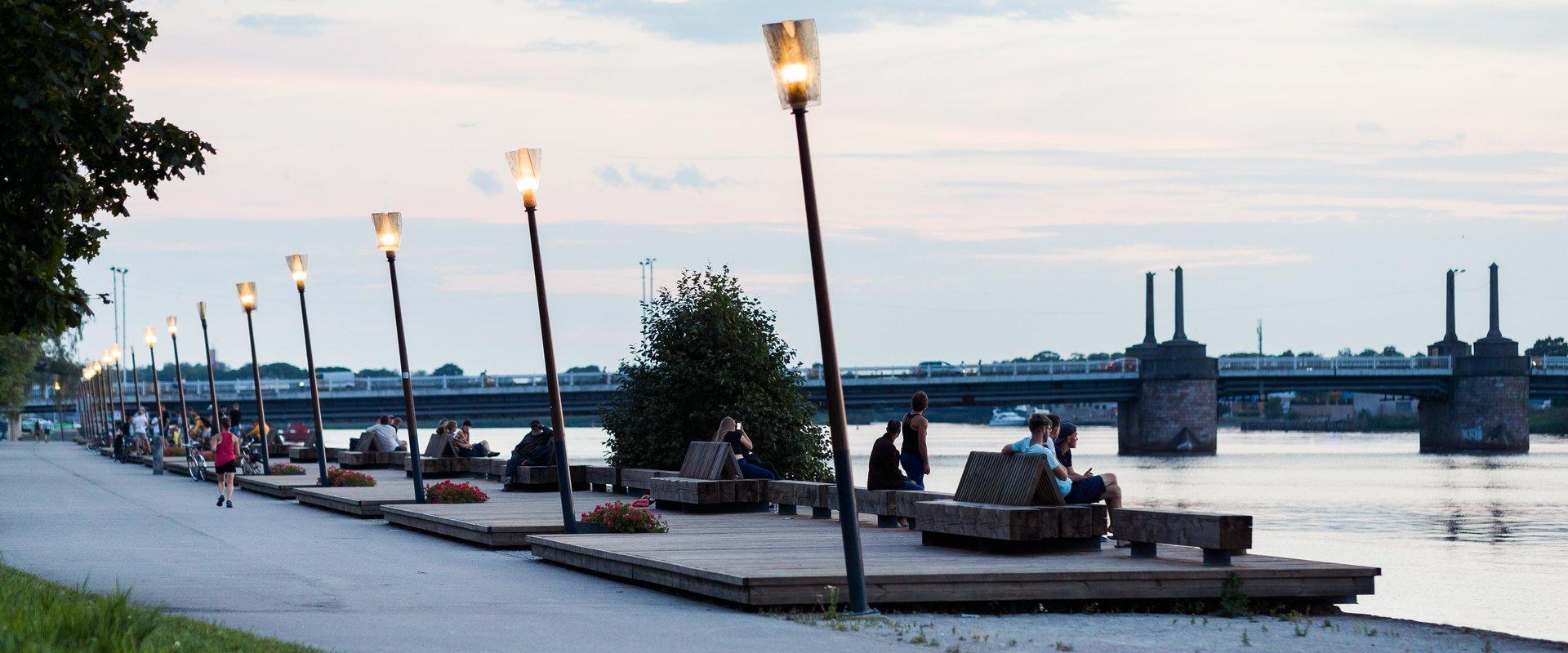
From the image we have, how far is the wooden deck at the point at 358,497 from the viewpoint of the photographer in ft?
82.7

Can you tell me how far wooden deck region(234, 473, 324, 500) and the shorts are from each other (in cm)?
1895

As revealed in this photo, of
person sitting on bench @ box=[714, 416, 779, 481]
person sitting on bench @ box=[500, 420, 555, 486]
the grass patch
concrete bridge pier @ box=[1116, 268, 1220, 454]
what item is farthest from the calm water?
the grass patch

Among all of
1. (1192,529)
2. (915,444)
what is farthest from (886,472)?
(1192,529)

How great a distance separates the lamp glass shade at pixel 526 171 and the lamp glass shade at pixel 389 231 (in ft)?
18.7

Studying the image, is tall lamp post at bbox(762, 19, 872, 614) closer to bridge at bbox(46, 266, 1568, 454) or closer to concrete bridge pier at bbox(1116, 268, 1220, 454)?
bridge at bbox(46, 266, 1568, 454)

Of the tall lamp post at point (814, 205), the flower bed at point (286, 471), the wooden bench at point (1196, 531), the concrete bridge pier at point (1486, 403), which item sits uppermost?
the tall lamp post at point (814, 205)

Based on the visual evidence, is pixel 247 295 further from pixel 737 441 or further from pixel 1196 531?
pixel 1196 531

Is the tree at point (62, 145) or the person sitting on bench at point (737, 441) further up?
the tree at point (62, 145)

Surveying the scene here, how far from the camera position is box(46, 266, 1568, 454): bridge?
335 ft

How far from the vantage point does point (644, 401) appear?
34.2 m

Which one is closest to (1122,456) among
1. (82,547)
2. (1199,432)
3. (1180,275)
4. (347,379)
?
(1199,432)

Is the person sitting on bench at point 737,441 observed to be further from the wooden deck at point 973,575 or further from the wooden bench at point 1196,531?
the wooden bench at point 1196,531

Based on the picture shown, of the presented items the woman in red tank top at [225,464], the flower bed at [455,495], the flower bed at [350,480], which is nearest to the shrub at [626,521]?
the flower bed at [455,495]

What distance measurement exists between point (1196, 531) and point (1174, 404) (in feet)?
338
